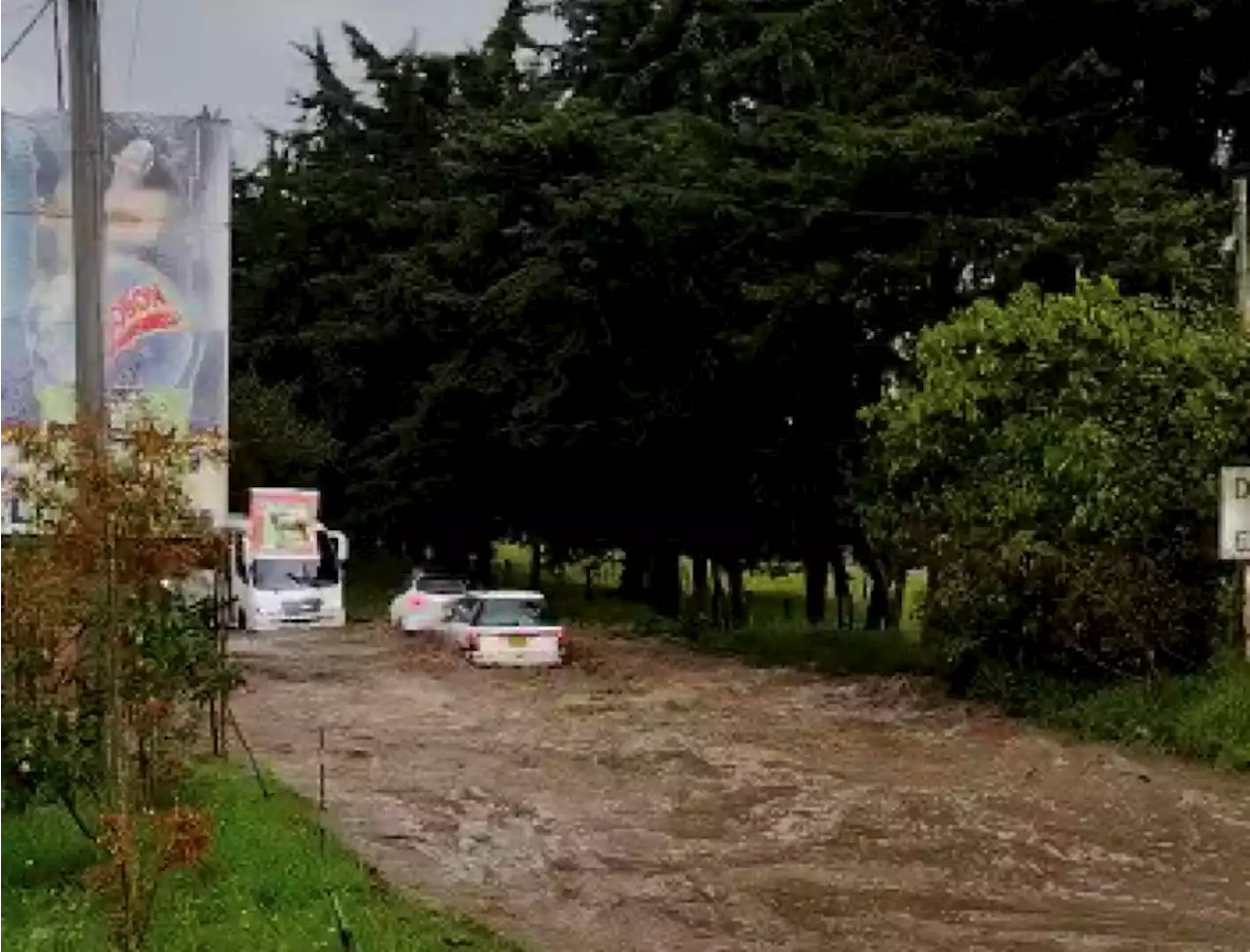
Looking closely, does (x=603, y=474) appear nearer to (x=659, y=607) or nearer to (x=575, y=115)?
(x=659, y=607)

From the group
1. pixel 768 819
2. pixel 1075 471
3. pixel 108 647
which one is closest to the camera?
pixel 108 647

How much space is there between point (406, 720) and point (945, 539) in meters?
6.62

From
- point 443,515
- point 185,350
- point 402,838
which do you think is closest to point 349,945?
point 402,838

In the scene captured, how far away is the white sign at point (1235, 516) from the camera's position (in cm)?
1853

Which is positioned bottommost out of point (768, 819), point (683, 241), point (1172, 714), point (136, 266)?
point (768, 819)

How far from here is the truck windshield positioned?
37.7m

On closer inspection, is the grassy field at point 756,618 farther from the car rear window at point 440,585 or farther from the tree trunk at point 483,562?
the car rear window at point 440,585

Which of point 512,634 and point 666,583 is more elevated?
point 666,583

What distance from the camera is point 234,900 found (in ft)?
33.0

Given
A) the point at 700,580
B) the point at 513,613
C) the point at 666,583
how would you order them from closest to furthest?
A: the point at 513,613 < the point at 666,583 < the point at 700,580

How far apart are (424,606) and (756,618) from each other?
10.8m

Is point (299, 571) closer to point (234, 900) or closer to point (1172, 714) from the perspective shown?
point (1172, 714)

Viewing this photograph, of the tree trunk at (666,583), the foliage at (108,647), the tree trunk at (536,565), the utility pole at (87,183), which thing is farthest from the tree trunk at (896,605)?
the foliage at (108,647)

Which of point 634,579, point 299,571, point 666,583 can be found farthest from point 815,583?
point 299,571
